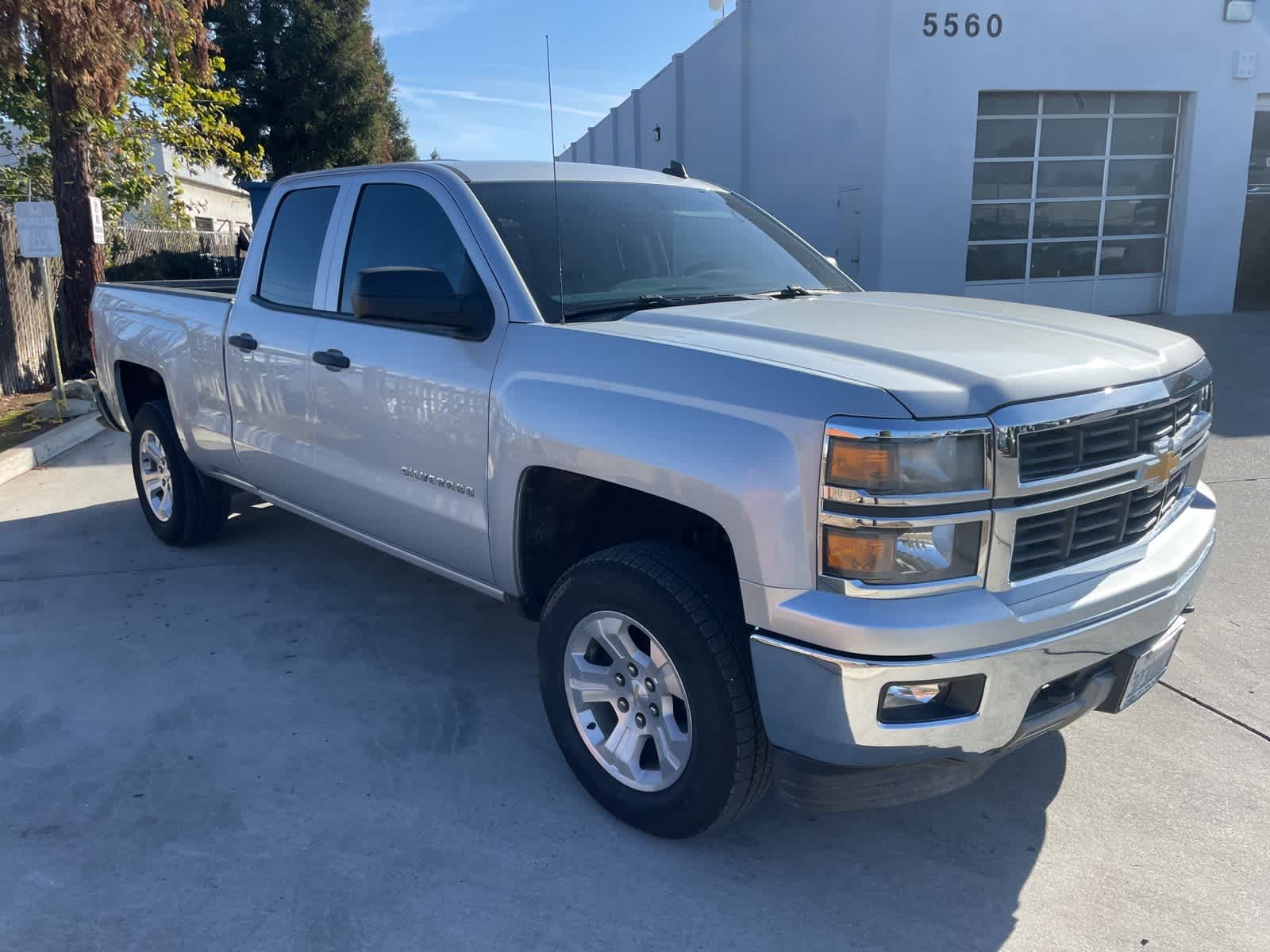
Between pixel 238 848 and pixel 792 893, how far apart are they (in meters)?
1.66

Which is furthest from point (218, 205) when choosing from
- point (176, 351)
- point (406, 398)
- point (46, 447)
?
point (406, 398)

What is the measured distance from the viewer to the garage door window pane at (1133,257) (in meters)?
17.2

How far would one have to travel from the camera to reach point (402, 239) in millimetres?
3967

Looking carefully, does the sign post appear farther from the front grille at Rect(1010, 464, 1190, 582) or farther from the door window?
the front grille at Rect(1010, 464, 1190, 582)

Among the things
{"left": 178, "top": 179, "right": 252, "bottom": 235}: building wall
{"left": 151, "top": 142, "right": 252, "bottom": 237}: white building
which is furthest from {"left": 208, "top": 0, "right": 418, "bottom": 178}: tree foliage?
{"left": 178, "top": 179, "right": 252, "bottom": 235}: building wall

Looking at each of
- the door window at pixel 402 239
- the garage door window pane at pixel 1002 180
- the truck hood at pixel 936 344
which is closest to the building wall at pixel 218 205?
the garage door window pane at pixel 1002 180

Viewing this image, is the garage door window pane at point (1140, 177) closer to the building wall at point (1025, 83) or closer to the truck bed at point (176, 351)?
the building wall at point (1025, 83)

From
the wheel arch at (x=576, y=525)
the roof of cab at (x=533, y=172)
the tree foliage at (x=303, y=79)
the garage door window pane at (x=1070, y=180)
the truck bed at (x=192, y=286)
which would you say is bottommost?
the wheel arch at (x=576, y=525)

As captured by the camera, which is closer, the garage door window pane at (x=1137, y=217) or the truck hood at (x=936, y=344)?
the truck hood at (x=936, y=344)

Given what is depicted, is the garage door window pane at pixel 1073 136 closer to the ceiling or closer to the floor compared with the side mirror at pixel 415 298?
closer to the ceiling

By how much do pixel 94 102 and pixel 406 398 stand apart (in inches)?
410

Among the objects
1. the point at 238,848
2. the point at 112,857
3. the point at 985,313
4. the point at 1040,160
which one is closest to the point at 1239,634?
the point at 985,313

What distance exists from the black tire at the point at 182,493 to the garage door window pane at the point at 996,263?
13919mm

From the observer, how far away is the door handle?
4.01 m
